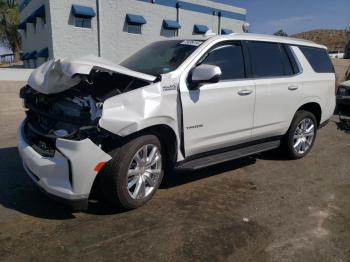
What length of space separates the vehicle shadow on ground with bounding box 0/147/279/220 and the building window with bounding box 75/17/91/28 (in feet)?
49.8

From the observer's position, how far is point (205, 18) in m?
26.4

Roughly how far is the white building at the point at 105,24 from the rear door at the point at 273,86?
51.1 ft

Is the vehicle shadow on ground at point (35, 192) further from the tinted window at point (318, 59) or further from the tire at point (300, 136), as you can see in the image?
the tinted window at point (318, 59)

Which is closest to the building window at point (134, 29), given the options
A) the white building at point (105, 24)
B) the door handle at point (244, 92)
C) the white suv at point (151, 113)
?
the white building at point (105, 24)

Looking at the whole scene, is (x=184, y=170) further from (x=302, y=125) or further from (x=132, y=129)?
(x=302, y=125)

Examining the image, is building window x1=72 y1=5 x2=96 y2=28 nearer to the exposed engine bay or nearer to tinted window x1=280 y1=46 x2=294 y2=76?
tinted window x1=280 y1=46 x2=294 y2=76

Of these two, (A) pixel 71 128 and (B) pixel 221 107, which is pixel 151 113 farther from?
(B) pixel 221 107

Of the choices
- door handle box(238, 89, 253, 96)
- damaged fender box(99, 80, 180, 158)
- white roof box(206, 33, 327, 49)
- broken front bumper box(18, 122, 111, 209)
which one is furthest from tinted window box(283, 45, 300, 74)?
broken front bumper box(18, 122, 111, 209)

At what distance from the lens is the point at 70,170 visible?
10.4 ft

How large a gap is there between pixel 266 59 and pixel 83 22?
16670 millimetres

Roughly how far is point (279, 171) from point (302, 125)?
1.02 metres

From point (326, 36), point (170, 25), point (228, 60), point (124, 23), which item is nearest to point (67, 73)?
point (228, 60)

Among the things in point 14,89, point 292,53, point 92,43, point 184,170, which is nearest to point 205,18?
point 92,43

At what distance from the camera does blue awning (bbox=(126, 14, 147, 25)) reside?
2124 centimetres
